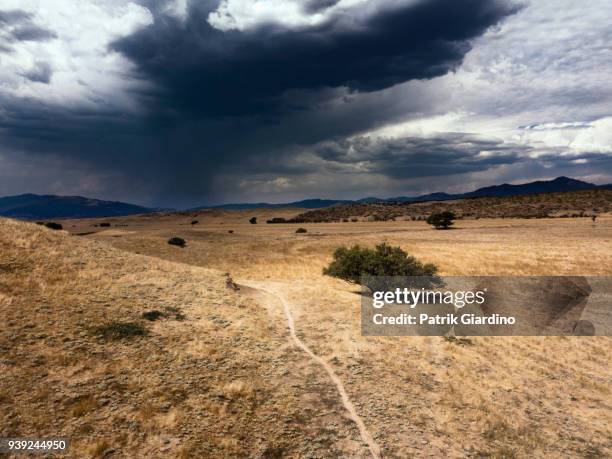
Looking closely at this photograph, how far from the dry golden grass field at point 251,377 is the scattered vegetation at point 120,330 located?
0.07m

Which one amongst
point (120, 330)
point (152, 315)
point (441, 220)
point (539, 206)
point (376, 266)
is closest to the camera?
point (120, 330)

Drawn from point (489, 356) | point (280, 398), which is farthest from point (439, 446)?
point (489, 356)

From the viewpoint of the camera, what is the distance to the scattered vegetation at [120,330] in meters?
12.0

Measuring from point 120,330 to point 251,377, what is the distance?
5458 millimetres

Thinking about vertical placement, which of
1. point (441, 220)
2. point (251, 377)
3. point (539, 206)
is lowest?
point (251, 377)

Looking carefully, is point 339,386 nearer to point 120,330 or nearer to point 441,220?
point 120,330

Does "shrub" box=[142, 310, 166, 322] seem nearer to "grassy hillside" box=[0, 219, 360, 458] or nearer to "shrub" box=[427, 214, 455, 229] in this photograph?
"grassy hillside" box=[0, 219, 360, 458]

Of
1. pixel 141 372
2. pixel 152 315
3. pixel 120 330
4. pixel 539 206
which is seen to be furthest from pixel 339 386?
pixel 539 206

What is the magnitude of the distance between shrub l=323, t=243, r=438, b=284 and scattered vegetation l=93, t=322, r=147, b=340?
15.9 meters

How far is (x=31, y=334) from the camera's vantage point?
10984mm

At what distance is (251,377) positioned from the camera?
36.1ft

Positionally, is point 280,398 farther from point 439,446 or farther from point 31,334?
point 31,334

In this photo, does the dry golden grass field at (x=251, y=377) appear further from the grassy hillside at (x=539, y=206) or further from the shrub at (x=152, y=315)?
the grassy hillside at (x=539, y=206)

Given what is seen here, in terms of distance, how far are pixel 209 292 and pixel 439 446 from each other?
14079 mm
